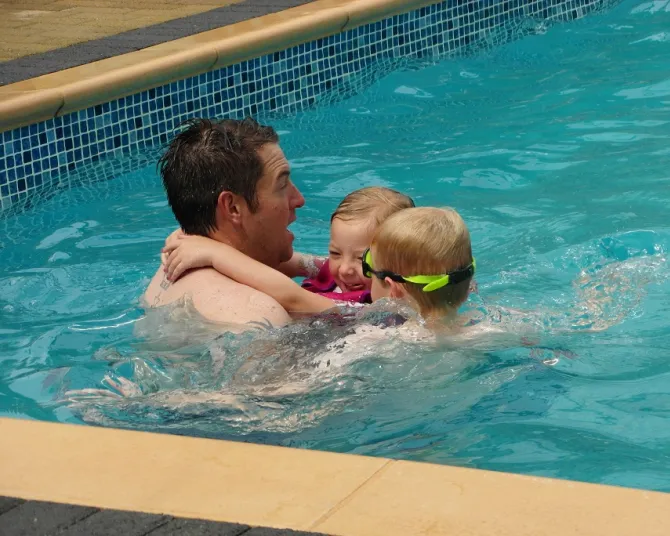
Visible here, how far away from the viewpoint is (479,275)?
589 cm

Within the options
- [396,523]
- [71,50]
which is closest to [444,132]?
[71,50]

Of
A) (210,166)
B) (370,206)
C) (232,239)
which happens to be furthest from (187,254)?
(370,206)

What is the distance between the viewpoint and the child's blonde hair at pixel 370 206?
4633 millimetres

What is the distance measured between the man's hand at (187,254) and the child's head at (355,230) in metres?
0.54

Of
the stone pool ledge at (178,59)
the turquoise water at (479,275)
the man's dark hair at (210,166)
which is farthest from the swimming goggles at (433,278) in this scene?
the stone pool ledge at (178,59)

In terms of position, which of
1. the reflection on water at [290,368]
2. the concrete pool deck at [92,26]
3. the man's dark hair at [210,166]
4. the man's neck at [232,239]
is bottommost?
the reflection on water at [290,368]

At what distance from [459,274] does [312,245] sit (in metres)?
2.44

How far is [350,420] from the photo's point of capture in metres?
4.14

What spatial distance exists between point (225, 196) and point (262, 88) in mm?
4468

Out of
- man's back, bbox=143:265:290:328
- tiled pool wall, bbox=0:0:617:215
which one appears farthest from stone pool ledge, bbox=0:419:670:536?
tiled pool wall, bbox=0:0:617:215

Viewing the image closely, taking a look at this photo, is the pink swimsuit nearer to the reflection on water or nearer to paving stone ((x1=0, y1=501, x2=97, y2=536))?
the reflection on water

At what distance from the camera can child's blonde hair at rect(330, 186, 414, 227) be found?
15.2 ft

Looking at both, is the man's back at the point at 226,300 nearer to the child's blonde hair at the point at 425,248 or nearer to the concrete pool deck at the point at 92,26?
the child's blonde hair at the point at 425,248

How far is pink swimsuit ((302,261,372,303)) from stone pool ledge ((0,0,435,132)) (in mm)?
2940
